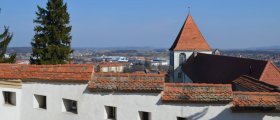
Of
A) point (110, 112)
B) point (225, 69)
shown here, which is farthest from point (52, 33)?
point (110, 112)

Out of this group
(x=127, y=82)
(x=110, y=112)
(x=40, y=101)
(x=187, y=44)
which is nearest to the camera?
(x=127, y=82)

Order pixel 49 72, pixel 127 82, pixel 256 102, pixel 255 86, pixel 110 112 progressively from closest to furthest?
pixel 256 102, pixel 127 82, pixel 110 112, pixel 49 72, pixel 255 86

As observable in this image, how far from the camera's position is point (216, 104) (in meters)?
10.2

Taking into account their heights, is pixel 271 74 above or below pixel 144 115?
above

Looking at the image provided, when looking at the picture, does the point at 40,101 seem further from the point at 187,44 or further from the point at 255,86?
the point at 187,44

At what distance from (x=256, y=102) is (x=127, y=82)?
11.6 feet

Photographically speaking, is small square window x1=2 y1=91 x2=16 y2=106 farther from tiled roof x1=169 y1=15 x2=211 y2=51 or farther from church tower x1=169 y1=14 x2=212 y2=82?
tiled roof x1=169 y1=15 x2=211 y2=51

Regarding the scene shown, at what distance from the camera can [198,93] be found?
10.3 metres

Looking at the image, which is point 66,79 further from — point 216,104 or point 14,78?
point 216,104

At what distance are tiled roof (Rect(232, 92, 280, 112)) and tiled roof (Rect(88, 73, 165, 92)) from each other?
6.77 feet

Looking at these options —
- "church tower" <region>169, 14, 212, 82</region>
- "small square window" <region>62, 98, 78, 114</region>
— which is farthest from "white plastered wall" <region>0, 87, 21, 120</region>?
"church tower" <region>169, 14, 212, 82</region>

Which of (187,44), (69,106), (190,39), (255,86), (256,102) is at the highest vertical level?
(190,39)

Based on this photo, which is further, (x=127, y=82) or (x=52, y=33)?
(x=52, y=33)

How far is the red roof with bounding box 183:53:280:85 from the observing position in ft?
90.4
